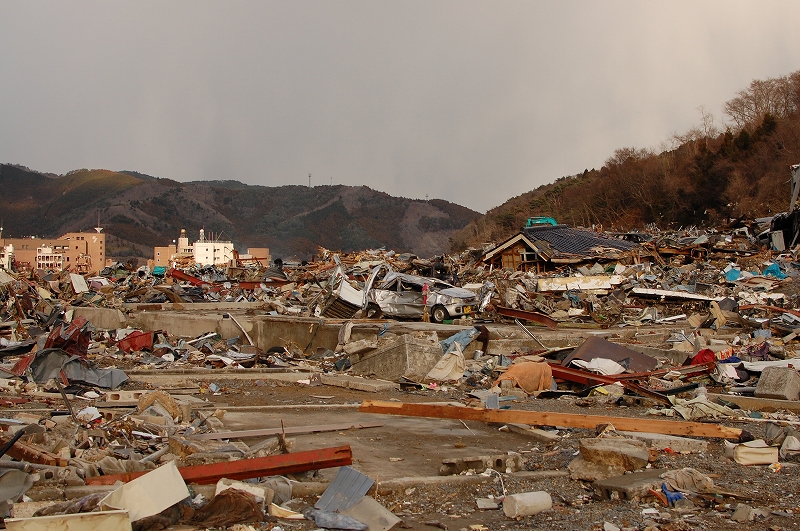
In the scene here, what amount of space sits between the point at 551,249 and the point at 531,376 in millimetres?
18312

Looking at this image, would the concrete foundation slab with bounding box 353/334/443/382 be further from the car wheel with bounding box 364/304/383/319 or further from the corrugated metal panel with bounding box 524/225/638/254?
the corrugated metal panel with bounding box 524/225/638/254

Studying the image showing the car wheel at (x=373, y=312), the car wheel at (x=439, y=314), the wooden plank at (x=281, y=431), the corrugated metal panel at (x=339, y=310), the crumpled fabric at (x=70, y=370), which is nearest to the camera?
the wooden plank at (x=281, y=431)

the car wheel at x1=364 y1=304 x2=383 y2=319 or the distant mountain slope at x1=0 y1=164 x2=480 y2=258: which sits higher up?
the distant mountain slope at x1=0 y1=164 x2=480 y2=258

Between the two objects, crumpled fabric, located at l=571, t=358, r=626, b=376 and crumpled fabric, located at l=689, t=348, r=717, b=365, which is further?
crumpled fabric, located at l=689, t=348, r=717, b=365

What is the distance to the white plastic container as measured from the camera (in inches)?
197

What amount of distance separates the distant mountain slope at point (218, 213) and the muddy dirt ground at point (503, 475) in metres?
95.7

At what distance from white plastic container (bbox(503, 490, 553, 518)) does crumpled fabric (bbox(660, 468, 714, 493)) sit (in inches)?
42.5

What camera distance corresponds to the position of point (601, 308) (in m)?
19.2

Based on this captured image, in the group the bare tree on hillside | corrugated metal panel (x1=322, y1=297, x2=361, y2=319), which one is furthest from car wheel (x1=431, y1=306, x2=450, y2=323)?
the bare tree on hillside

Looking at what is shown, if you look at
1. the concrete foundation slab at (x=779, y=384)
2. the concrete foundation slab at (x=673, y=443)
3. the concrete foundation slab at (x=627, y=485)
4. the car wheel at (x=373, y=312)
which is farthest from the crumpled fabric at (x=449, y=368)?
the car wheel at (x=373, y=312)

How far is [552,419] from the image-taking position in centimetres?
786

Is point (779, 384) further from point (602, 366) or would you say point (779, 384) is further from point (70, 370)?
point (70, 370)

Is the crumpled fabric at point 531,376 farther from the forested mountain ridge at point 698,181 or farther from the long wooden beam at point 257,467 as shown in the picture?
the forested mountain ridge at point 698,181

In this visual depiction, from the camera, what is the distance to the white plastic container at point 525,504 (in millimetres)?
5000
